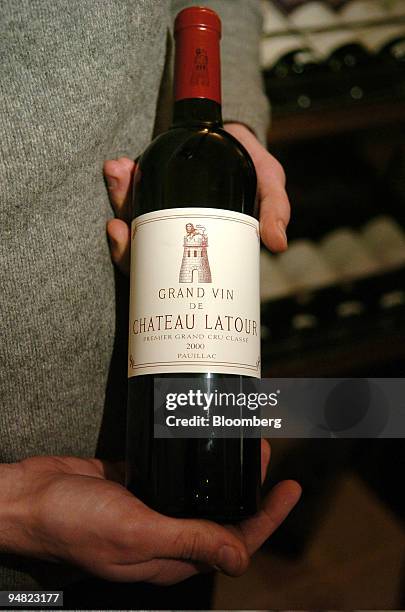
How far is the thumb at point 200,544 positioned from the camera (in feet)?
1.41

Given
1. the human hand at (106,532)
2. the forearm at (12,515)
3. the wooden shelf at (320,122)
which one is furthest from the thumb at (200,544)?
the wooden shelf at (320,122)

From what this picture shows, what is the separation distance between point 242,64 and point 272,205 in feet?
0.81

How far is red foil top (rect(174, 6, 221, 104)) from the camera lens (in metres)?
0.49

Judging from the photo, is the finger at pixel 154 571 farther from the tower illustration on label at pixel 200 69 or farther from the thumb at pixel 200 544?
the tower illustration on label at pixel 200 69

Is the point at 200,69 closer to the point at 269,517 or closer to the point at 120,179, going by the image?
the point at 120,179

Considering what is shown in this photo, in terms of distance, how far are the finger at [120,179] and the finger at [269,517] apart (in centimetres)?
32

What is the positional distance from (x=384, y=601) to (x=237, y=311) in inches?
21.3

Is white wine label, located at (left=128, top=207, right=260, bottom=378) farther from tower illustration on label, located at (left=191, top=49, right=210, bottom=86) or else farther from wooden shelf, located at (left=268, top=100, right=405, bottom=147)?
wooden shelf, located at (left=268, top=100, right=405, bottom=147)

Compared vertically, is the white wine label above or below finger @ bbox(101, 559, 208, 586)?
above

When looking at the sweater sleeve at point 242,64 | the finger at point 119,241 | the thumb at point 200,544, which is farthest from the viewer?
the sweater sleeve at point 242,64

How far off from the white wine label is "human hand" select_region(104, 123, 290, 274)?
0.05 metres

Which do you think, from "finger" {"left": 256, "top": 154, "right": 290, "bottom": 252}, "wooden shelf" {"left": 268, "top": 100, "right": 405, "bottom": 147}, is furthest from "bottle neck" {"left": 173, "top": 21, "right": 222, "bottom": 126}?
"wooden shelf" {"left": 268, "top": 100, "right": 405, "bottom": 147}

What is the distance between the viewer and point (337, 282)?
895 mm

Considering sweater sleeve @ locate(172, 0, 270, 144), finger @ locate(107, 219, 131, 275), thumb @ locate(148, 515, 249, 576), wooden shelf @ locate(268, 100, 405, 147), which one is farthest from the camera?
wooden shelf @ locate(268, 100, 405, 147)
